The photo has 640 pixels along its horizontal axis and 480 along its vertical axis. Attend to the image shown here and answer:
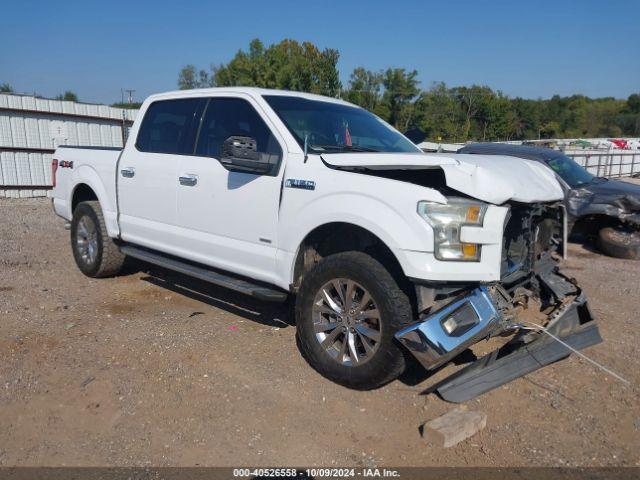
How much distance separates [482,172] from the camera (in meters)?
3.37

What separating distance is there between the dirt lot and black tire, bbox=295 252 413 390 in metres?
0.16

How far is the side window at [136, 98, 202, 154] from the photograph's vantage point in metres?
5.16

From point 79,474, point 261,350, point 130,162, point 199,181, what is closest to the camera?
point 79,474

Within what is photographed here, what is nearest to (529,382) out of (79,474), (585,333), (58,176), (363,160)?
(585,333)

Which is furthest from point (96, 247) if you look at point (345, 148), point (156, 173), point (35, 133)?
point (35, 133)

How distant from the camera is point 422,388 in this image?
3938mm

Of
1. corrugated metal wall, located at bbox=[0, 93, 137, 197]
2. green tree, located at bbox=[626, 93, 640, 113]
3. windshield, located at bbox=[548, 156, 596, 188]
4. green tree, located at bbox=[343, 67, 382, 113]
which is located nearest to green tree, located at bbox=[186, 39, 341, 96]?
green tree, located at bbox=[343, 67, 382, 113]

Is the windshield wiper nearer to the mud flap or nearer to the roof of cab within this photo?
the roof of cab

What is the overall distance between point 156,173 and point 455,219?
3112 mm

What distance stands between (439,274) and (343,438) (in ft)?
3.78

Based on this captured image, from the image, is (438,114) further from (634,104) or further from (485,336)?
(634,104)

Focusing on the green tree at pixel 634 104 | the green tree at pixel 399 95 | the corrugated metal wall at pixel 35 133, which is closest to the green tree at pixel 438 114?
the green tree at pixel 399 95

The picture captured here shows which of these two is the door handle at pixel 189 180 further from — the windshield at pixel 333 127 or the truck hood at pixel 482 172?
the truck hood at pixel 482 172

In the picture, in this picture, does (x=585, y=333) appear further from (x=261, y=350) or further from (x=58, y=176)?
(x=58, y=176)
